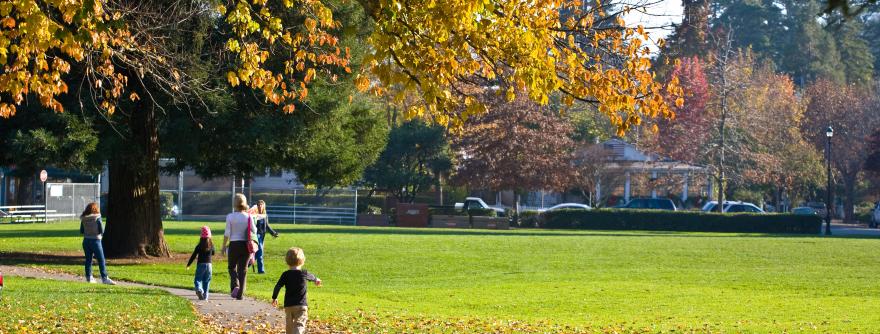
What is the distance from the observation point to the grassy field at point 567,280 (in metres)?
17.1

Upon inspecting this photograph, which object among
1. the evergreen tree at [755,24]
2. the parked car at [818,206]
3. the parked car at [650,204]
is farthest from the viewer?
the evergreen tree at [755,24]

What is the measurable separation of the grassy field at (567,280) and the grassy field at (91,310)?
2027 mm

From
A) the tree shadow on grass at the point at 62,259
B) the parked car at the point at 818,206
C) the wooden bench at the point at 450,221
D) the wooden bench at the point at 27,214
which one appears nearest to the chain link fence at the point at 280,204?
the wooden bench at the point at 450,221

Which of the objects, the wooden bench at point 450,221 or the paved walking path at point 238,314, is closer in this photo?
the paved walking path at point 238,314

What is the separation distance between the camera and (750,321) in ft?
56.3

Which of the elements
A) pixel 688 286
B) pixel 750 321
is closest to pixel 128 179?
pixel 688 286

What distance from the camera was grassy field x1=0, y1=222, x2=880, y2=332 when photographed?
17141 millimetres

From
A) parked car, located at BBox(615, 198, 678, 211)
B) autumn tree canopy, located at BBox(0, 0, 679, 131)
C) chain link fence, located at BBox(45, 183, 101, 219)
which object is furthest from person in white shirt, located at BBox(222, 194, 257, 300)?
parked car, located at BBox(615, 198, 678, 211)

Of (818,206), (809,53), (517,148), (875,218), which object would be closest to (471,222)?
(517,148)

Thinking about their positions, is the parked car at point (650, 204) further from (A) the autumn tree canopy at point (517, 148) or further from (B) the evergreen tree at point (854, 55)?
(B) the evergreen tree at point (854, 55)

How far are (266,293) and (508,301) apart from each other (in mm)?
4359

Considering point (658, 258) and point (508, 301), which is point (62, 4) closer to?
point (508, 301)

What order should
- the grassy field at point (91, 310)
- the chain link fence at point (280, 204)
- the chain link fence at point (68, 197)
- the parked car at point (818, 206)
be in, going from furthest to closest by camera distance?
1. the parked car at point (818, 206)
2. the chain link fence at point (280, 204)
3. the chain link fence at point (68, 197)
4. the grassy field at point (91, 310)

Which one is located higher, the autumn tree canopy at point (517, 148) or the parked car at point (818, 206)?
the autumn tree canopy at point (517, 148)
